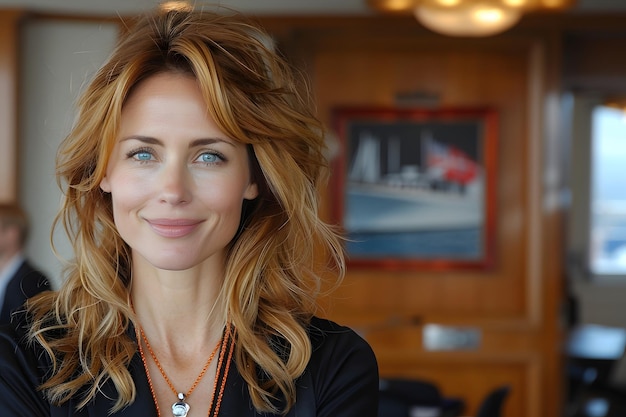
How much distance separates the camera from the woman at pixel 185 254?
1.81m

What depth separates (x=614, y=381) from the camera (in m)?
Result: 7.93

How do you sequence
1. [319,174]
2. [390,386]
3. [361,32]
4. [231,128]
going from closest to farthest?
1. [231,128]
2. [319,174]
3. [390,386]
4. [361,32]

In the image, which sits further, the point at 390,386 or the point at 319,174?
the point at 390,386

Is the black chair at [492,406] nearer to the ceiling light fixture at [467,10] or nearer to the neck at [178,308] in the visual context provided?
the ceiling light fixture at [467,10]

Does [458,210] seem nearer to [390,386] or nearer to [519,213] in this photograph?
[519,213]

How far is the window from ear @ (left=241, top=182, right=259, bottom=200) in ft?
32.6

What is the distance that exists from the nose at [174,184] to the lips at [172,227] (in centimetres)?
3

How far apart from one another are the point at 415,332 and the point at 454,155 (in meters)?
1.03

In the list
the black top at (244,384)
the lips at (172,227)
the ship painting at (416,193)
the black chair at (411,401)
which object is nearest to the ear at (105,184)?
the lips at (172,227)

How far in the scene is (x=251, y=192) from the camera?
1.95m

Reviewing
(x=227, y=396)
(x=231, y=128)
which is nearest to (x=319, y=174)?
(x=231, y=128)

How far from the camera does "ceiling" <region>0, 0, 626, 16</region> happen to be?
6.18 m

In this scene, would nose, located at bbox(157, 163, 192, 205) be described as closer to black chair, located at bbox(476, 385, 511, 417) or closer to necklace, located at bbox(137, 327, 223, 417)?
necklace, located at bbox(137, 327, 223, 417)

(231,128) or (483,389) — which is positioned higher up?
(231,128)
